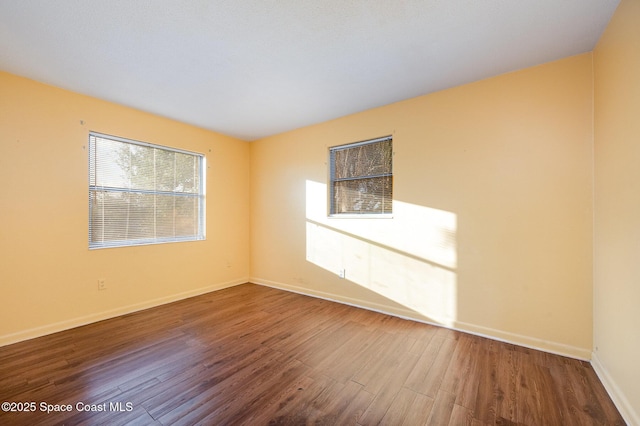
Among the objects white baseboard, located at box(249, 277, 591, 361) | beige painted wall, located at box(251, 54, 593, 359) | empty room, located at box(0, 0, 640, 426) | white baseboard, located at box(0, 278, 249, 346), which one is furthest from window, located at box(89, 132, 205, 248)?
white baseboard, located at box(249, 277, 591, 361)

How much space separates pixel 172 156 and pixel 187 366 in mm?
2933

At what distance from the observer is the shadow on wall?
9.02 ft

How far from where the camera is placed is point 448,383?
5.98ft

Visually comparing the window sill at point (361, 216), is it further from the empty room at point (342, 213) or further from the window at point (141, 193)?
the window at point (141, 193)

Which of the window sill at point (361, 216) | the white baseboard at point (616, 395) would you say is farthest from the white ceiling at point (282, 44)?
the white baseboard at point (616, 395)

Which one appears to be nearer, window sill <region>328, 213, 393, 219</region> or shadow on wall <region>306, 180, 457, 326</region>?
shadow on wall <region>306, 180, 457, 326</region>

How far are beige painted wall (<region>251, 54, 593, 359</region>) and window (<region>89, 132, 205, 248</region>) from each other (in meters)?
2.19

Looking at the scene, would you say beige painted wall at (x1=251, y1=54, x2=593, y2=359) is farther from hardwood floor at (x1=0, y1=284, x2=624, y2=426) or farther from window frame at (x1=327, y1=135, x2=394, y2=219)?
hardwood floor at (x1=0, y1=284, x2=624, y2=426)

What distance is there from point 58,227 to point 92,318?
43.8 inches

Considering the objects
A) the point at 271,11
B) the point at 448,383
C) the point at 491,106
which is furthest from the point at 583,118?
the point at 271,11

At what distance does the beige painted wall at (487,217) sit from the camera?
217 centimetres

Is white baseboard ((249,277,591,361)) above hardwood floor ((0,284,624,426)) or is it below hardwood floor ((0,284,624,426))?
above

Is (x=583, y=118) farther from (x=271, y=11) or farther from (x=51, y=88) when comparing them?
(x=51, y=88)

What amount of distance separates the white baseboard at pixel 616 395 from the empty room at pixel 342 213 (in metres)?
0.01
